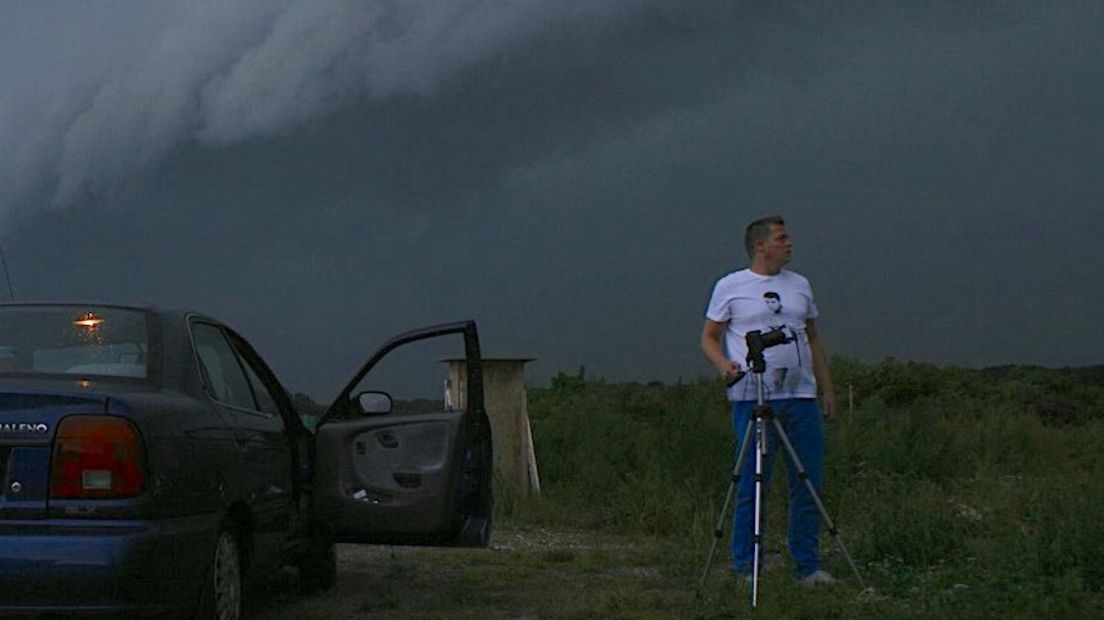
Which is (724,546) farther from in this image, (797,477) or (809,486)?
(809,486)

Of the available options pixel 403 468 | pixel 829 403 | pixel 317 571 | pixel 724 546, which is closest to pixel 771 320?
pixel 829 403

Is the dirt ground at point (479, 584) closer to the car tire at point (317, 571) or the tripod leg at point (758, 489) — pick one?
the car tire at point (317, 571)

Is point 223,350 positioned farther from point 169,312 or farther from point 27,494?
point 27,494

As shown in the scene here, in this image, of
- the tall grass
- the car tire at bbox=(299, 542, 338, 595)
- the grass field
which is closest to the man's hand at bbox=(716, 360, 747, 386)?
the grass field

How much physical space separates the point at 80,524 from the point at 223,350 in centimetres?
213

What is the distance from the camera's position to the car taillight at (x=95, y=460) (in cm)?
571

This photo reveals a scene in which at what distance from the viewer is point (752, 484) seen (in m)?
8.64

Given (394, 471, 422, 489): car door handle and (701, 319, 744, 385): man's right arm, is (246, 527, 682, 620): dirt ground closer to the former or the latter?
(394, 471, 422, 489): car door handle

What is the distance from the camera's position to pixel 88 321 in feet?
22.4

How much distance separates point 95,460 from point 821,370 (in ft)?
14.9

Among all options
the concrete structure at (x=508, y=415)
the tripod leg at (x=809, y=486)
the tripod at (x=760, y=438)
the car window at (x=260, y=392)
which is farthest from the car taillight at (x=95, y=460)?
the concrete structure at (x=508, y=415)

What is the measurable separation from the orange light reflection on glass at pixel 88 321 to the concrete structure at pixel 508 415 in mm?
8733

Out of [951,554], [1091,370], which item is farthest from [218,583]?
[1091,370]

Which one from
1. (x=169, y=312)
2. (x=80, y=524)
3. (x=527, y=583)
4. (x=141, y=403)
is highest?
(x=169, y=312)
